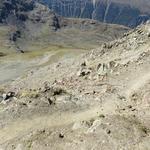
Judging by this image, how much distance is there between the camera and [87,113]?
108 feet

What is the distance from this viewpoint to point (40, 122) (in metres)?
31.5

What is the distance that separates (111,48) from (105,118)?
33.4 metres

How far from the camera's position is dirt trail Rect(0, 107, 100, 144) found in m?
30.4

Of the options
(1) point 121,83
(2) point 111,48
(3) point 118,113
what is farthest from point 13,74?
(3) point 118,113

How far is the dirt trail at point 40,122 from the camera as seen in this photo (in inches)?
1197

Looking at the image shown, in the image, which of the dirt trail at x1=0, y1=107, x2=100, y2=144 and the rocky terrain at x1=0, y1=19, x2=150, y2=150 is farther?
the dirt trail at x1=0, y1=107, x2=100, y2=144

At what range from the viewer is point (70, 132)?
28906mm

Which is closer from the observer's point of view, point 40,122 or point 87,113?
point 40,122

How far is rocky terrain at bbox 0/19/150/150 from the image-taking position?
2767 centimetres

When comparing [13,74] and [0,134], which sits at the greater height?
[0,134]

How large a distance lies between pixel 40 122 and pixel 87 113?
366cm

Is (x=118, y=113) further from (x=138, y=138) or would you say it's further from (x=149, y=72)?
(x=149, y=72)

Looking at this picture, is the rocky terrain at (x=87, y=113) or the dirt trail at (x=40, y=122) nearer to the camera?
the rocky terrain at (x=87, y=113)

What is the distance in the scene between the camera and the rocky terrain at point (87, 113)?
90.8ft
